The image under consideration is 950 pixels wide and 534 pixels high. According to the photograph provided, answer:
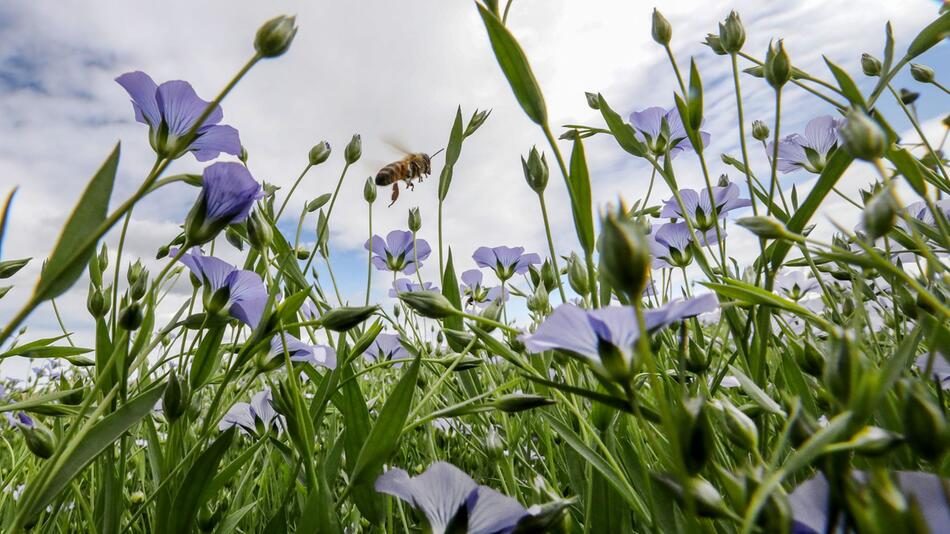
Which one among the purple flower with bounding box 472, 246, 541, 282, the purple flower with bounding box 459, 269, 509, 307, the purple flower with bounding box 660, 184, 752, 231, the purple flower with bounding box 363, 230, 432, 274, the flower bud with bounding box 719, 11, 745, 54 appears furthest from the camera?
the purple flower with bounding box 459, 269, 509, 307

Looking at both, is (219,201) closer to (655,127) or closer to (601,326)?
(601,326)

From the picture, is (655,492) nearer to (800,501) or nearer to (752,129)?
(800,501)

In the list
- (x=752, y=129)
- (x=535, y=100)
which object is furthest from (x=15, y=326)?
(x=752, y=129)

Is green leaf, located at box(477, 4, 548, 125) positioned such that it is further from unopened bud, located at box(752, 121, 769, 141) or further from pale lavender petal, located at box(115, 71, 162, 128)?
unopened bud, located at box(752, 121, 769, 141)

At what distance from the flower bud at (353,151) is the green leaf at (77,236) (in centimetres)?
75

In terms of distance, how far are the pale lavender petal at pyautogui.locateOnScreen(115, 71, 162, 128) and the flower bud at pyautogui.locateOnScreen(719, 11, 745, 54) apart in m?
0.80

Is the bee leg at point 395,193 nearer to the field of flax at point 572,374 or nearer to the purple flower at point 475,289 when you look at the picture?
the purple flower at point 475,289

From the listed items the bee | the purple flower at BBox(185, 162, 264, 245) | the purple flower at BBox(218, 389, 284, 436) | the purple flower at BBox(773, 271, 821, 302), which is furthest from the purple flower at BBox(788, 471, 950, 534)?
the bee

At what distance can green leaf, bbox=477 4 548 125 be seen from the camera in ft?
1.88

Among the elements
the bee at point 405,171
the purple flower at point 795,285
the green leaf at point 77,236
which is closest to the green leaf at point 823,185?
the green leaf at point 77,236

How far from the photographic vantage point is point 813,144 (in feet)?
4.29

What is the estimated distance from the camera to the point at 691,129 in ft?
2.55

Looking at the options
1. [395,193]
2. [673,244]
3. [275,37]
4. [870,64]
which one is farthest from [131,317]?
[395,193]

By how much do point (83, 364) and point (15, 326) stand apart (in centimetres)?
66
